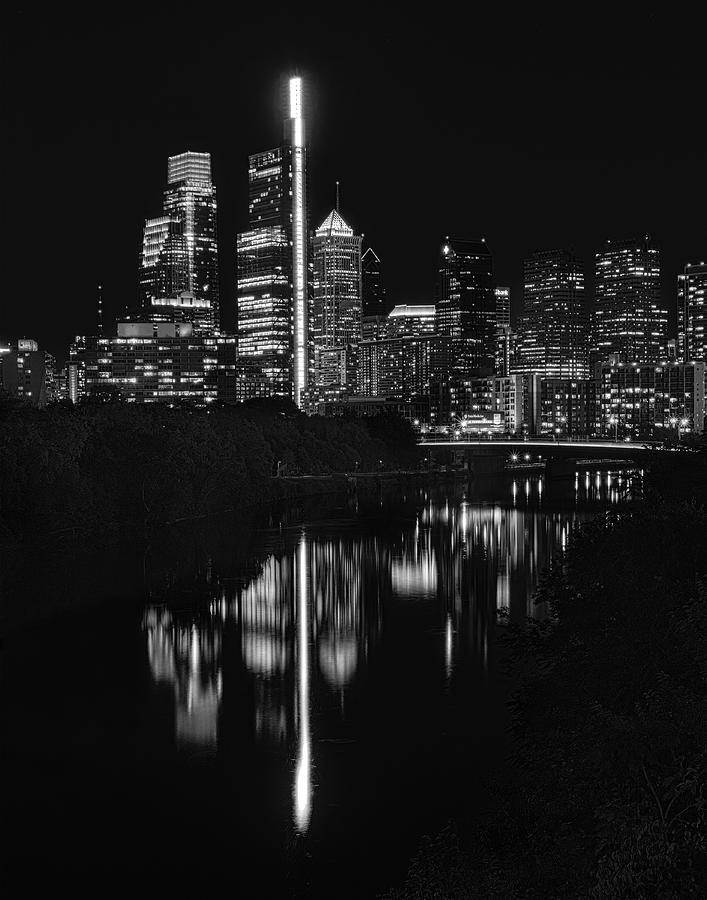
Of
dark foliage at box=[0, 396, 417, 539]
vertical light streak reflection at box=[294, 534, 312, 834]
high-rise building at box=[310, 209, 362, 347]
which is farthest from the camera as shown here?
high-rise building at box=[310, 209, 362, 347]

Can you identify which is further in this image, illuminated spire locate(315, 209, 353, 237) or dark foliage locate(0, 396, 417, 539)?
illuminated spire locate(315, 209, 353, 237)

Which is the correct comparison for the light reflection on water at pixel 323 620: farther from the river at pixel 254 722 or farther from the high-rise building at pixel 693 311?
the high-rise building at pixel 693 311

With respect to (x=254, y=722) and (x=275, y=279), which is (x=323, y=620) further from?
(x=275, y=279)

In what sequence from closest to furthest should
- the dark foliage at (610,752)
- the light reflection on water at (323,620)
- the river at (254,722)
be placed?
the dark foliage at (610,752)
the river at (254,722)
the light reflection on water at (323,620)

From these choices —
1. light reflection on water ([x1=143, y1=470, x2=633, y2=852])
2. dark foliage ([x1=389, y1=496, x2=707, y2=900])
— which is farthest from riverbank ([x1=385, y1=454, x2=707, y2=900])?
light reflection on water ([x1=143, y1=470, x2=633, y2=852])

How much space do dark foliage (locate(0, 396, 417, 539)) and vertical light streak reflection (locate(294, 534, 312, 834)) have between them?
9.83m

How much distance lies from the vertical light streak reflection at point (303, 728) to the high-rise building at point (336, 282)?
145 meters

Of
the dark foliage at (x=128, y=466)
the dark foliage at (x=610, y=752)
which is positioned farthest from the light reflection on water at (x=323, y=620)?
the dark foliage at (x=128, y=466)

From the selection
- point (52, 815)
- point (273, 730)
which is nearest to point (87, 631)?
point (273, 730)

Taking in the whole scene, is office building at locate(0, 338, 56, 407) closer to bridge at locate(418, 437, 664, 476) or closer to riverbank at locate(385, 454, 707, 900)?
bridge at locate(418, 437, 664, 476)

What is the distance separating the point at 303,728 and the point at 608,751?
28.1ft

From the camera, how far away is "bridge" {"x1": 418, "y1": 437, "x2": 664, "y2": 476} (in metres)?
61.4

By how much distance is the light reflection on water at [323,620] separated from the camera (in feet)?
54.1

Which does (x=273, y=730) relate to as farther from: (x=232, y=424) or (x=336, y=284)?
(x=336, y=284)
